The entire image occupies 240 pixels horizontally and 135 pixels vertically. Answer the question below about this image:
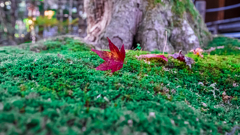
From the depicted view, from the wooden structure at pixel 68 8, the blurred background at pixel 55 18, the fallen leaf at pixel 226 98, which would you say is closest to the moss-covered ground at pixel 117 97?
the fallen leaf at pixel 226 98

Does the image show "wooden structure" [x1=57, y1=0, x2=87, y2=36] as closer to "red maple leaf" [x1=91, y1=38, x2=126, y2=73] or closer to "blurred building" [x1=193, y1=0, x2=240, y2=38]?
"blurred building" [x1=193, y1=0, x2=240, y2=38]

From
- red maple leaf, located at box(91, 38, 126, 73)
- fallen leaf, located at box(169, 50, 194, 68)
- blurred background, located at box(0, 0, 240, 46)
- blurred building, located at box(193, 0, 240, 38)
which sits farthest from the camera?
blurred background, located at box(0, 0, 240, 46)

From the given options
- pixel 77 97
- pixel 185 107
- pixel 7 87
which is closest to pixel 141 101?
pixel 185 107

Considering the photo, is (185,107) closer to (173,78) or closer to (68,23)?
(173,78)

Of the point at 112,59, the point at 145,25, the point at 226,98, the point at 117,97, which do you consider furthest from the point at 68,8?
the point at 226,98

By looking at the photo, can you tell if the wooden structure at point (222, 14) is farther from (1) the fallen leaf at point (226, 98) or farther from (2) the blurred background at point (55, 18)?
(1) the fallen leaf at point (226, 98)

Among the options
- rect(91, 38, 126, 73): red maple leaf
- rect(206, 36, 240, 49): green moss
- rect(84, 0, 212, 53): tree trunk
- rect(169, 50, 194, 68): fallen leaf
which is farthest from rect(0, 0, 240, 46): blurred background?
rect(91, 38, 126, 73): red maple leaf
